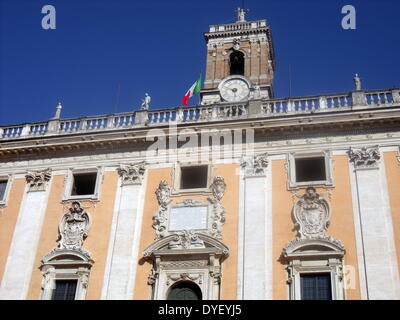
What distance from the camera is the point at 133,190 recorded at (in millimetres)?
22672

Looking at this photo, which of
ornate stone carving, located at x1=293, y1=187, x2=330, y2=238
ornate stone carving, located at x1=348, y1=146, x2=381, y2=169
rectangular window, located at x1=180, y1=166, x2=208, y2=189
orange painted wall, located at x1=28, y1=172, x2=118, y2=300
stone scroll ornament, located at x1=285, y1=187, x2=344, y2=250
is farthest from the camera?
rectangular window, located at x1=180, y1=166, x2=208, y2=189

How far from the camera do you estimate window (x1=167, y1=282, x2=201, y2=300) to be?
2030cm

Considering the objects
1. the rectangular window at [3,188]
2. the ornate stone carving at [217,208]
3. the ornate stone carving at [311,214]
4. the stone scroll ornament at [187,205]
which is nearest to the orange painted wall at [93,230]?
the stone scroll ornament at [187,205]

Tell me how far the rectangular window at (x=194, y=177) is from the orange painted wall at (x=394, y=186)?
6805 mm

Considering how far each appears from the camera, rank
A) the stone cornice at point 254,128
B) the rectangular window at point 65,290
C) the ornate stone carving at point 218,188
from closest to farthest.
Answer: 1. the rectangular window at point 65,290
2. the stone cornice at point 254,128
3. the ornate stone carving at point 218,188

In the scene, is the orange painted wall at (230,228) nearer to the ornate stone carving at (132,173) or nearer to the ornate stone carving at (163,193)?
the ornate stone carving at (163,193)

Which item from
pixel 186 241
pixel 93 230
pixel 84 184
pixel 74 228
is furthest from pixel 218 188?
pixel 84 184

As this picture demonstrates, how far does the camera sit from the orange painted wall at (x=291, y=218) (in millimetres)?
19516

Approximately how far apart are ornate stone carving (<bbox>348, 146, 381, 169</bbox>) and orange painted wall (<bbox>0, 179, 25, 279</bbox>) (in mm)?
13333

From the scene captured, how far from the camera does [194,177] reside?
75.9 feet

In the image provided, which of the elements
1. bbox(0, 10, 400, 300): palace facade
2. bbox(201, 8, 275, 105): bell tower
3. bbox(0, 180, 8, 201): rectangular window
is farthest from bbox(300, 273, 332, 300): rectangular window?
bbox(201, 8, 275, 105): bell tower

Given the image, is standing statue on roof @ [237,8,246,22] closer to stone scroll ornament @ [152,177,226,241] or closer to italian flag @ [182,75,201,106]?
italian flag @ [182,75,201,106]
